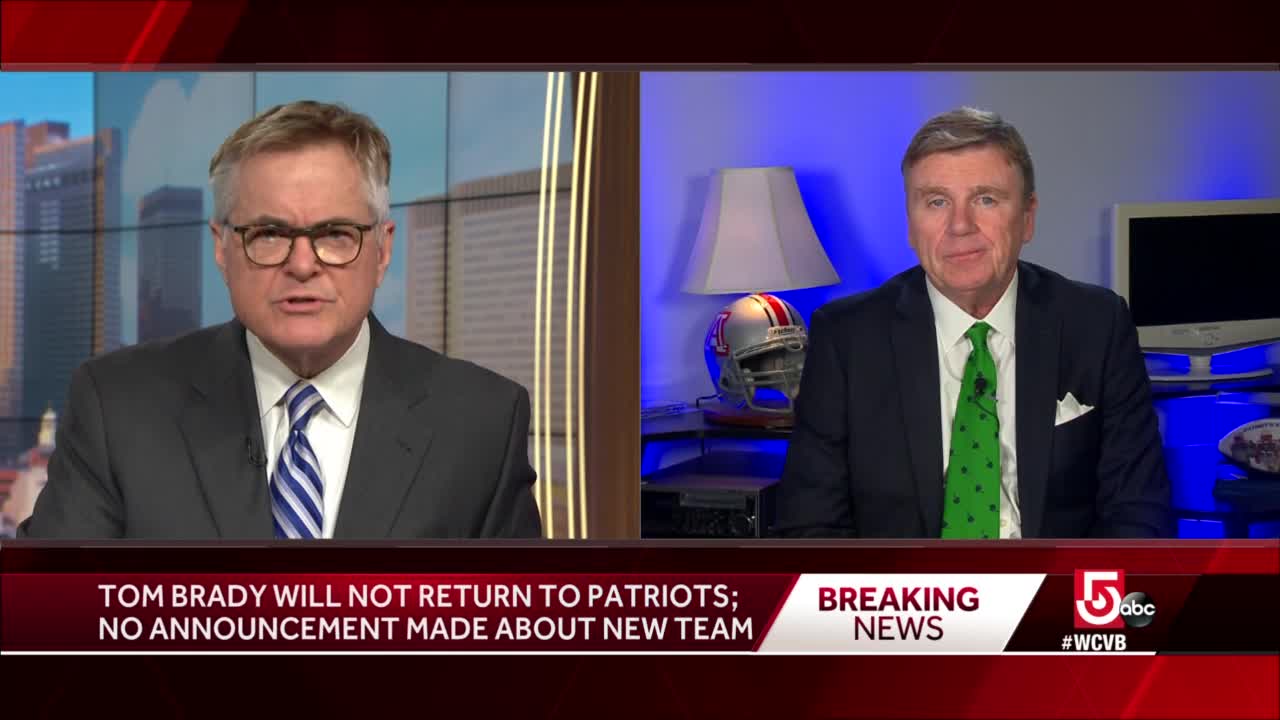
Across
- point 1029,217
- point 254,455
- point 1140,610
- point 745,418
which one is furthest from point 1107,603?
point 254,455

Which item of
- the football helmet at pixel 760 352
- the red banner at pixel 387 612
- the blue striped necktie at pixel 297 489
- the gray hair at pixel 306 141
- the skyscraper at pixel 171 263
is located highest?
the gray hair at pixel 306 141

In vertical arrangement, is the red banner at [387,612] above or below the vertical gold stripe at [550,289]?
below

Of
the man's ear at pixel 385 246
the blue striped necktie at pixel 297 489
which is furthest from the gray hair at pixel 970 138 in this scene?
the blue striped necktie at pixel 297 489

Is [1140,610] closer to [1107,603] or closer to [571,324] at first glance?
[1107,603]

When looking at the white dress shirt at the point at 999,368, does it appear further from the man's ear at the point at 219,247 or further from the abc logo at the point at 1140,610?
the man's ear at the point at 219,247

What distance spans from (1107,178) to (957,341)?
1516mm

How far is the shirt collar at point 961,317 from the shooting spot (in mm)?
2680

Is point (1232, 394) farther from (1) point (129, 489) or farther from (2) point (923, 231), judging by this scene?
(1) point (129, 489)

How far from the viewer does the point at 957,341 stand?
2.69m

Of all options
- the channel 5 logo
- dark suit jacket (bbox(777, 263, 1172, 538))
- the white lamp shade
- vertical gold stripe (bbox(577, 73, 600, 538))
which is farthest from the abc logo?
the white lamp shade

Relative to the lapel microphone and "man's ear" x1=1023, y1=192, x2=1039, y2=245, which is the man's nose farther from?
the lapel microphone

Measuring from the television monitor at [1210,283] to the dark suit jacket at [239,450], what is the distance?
201cm
